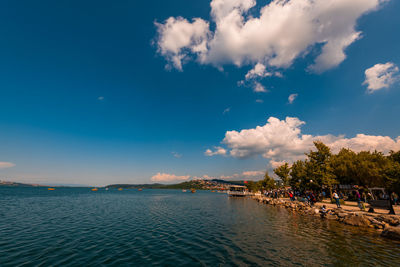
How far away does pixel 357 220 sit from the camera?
2175 centimetres

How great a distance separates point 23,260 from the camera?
1166 cm

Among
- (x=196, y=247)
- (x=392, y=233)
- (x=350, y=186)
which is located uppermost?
(x=350, y=186)

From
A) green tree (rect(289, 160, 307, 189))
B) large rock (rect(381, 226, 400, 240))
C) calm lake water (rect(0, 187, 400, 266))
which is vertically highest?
green tree (rect(289, 160, 307, 189))

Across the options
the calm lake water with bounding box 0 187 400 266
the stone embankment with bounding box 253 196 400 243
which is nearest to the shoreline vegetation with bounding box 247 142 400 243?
the stone embankment with bounding box 253 196 400 243

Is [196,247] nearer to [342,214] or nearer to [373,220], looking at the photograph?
[373,220]

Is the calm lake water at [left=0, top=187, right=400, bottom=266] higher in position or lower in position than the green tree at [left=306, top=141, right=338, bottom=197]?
lower

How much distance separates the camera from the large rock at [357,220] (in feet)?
68.9

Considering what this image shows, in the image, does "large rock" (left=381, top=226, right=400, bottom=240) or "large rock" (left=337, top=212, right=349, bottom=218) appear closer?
"large rock" (left=381, top=226, right=400, bottom=240)

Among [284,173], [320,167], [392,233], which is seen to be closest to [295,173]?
[284,173]

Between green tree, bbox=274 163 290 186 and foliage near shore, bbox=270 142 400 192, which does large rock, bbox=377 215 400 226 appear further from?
green tree, bbox=274 163 290 186

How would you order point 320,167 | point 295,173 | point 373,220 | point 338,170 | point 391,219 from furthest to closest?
point 295,173
point 338,170
point 320,167
point 373,220
point 391,219

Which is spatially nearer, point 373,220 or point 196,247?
point 196,247

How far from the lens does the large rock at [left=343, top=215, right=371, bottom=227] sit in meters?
21.0

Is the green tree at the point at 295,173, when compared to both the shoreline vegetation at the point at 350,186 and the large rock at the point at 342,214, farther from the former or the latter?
the large rock at the point at 342,214
